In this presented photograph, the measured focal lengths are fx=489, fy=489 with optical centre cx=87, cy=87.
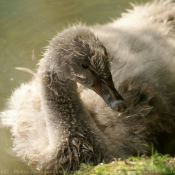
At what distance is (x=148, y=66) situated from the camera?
5590 millimetres

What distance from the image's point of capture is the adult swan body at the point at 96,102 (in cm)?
484

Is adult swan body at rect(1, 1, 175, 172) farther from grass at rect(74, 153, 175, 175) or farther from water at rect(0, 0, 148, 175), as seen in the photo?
water at rect(0, 0, 148, 175)

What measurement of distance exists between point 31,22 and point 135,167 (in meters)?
4.75

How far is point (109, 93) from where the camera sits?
4.79m

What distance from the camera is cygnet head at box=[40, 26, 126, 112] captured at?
473cm

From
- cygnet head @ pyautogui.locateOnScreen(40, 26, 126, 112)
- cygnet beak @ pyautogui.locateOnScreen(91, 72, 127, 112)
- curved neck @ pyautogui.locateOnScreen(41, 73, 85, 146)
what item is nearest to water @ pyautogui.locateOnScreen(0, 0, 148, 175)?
curved neck @ pyautogui.locateOnScreen(41, 73, 85, 146)

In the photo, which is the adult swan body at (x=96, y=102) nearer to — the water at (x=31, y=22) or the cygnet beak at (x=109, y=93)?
the cygnet beak at (x=109, y=93)

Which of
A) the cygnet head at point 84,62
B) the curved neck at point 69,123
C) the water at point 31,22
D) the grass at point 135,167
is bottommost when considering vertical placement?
the grass at point 135,167

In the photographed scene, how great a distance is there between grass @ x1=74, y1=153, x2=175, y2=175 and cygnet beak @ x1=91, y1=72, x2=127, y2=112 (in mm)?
526

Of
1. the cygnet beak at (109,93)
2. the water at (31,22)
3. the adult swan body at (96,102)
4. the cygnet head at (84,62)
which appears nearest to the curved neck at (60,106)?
the adult swan body at (96,102)

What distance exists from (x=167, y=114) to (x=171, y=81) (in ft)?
1.28

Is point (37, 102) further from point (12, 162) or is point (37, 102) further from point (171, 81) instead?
point (171, 81)

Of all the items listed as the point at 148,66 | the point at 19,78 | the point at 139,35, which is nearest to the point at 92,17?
the point at 19,78

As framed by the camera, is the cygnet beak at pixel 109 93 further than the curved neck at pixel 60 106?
No
